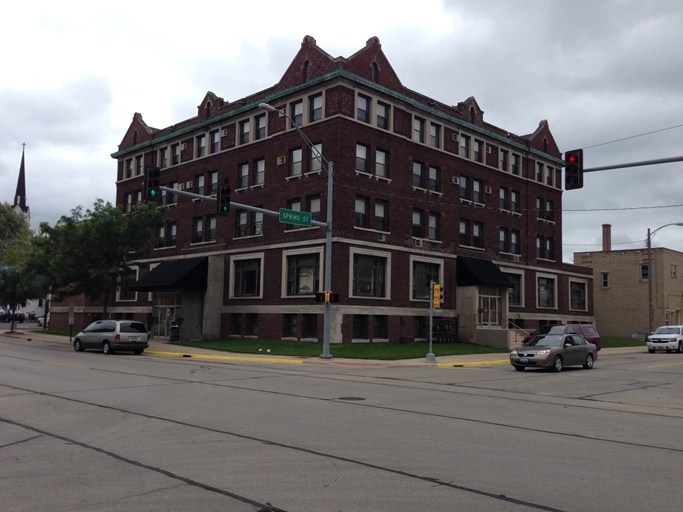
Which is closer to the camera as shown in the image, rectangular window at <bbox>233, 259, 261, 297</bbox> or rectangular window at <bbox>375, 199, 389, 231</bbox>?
rectangular window at <bbox>375, 199, 389, 231</bbox>

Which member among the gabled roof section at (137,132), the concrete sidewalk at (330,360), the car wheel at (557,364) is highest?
the gabled roof section at (137,132)

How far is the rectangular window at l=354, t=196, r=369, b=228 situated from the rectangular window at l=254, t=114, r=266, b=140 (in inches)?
325

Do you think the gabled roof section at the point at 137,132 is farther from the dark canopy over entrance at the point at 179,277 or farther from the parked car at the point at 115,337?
the parked car at the point at 115,337

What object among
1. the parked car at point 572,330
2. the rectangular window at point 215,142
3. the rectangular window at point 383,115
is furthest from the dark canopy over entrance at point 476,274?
the rectangular window at point 215,142

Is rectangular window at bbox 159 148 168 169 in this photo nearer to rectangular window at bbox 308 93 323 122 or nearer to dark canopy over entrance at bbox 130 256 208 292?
dark canopy over entrance at bbox 130 256 208 292

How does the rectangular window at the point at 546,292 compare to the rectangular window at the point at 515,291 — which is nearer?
the rectangular window at the point at 515,291

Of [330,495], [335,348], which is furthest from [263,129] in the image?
A: [330,495]

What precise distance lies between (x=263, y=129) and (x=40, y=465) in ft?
115

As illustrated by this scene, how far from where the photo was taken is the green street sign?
1052 inches

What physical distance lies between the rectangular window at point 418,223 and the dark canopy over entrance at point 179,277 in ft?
44.3

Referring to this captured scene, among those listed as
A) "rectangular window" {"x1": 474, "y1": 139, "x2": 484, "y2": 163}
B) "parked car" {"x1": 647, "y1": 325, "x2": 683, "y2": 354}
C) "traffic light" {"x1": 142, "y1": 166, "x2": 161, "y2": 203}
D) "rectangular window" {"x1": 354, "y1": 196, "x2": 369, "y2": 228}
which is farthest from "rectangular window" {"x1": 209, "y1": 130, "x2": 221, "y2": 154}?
"parked car" {"x1": 647, "y1": 325, "x2": 683, "y2": 354}

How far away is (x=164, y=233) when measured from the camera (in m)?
48.3

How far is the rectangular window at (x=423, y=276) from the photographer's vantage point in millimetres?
40219

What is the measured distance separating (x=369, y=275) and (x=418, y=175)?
309 inches
